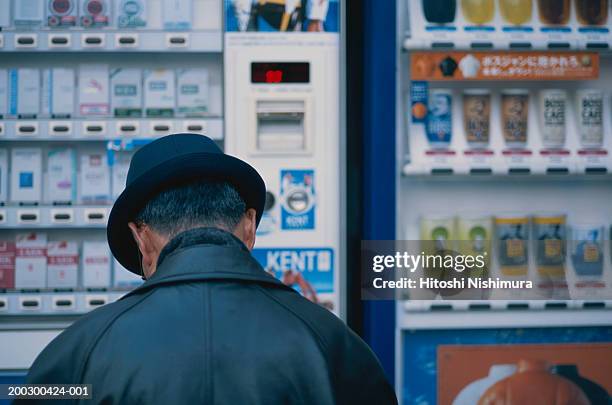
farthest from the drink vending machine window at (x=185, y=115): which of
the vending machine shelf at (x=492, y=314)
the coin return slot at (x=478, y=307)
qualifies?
the coin return slot at (x=478, y=307)

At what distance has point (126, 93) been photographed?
298cm

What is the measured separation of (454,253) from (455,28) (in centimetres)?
92

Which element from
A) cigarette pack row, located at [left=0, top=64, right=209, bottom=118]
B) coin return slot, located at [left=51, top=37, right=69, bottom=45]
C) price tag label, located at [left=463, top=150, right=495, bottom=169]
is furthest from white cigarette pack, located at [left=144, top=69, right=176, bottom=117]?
price tag label, located at [left=463, top=150, right=495, bottom=169]

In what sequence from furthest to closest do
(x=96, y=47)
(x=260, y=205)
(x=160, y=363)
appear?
1. (x=96, y=47)
2. (x=260, y=205)
3. (x=160, y=363)

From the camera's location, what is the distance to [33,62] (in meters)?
3.07

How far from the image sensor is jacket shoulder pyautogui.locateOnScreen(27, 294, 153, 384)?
1117mm

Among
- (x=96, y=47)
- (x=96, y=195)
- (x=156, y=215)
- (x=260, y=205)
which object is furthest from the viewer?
(x=96, y=195)

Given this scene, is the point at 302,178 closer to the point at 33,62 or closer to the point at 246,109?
the point at 246,109

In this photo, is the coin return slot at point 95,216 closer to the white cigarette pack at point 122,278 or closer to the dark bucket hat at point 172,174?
the white cigarette pack at point 122,278

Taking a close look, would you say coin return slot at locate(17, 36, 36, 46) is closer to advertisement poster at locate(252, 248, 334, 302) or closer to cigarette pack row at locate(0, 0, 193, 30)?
cigarette pack row at locate(0, 0, 193, 30)

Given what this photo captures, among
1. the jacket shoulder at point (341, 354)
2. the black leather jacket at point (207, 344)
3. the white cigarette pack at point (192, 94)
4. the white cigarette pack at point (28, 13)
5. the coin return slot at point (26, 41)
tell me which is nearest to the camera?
the black leather jacket at point (207, 344)

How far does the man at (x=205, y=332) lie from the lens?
1075 millimetres

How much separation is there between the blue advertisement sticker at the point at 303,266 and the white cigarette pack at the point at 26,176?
38.8 inches

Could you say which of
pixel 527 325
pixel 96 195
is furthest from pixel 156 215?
pixel 527 325
